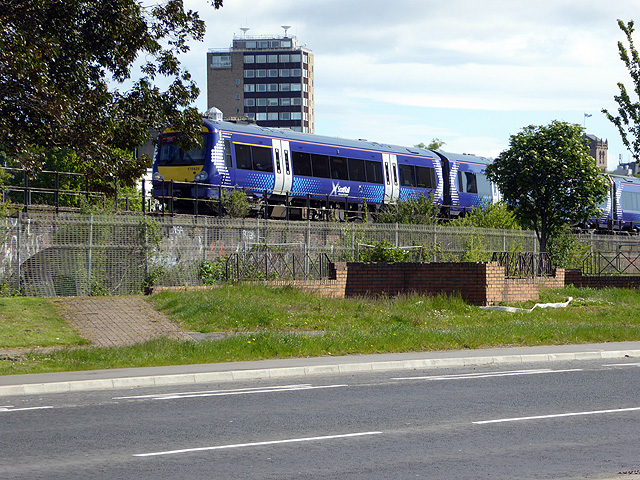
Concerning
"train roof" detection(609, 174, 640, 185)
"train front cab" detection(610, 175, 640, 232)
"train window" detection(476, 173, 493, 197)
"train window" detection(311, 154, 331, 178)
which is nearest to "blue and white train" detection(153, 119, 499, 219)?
"train window" detection(311, 154, 331, 178)

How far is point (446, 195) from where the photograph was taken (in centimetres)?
4219

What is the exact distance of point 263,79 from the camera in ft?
515

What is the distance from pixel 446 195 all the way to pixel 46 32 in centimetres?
2751

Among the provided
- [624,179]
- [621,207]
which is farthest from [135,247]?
[624,179]

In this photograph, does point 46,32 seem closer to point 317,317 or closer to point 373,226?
point 317,317

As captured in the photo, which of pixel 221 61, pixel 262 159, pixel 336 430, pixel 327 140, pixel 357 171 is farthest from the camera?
pixel 221 61

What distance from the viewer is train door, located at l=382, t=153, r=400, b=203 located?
38.5 metres

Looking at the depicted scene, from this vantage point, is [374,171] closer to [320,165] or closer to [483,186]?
[320,165]

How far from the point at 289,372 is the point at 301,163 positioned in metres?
21.2

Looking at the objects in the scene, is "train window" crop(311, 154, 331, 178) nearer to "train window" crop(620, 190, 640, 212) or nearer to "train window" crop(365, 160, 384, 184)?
"train window" crop(365, 160, 384, 184)

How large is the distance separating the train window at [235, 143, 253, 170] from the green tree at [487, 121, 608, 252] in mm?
10524

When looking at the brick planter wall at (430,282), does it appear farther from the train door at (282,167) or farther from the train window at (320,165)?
the train window at (320,165)

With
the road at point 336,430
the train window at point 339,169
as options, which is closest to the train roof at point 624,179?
the train window at point 339,169

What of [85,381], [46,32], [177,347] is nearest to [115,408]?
[85,381]
